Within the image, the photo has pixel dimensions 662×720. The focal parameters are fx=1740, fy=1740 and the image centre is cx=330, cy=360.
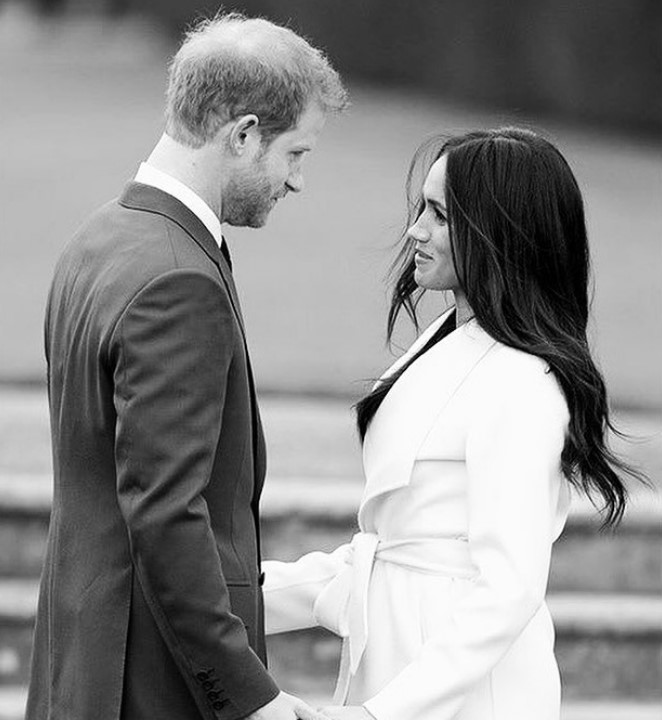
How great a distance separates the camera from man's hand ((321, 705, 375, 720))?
2105mm

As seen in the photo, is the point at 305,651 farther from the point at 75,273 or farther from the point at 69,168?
the point at 69,168

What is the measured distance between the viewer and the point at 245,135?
6.77 ft

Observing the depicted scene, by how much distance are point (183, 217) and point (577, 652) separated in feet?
7.49

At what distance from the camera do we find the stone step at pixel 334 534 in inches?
160

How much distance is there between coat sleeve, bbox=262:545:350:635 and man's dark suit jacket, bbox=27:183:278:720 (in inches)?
9.3

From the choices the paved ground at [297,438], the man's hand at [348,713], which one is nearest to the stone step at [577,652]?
the paved ground at [297,438]

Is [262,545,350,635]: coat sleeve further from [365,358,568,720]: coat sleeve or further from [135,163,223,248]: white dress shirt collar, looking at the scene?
[135,163,223,248]: white dress shirt collar

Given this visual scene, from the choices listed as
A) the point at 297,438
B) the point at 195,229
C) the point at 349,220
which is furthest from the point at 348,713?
the point at 349,220

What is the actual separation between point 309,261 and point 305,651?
3.39 m

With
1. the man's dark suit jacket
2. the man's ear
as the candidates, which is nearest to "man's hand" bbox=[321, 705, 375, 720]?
the man's dark suit jacket

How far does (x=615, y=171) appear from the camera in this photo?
873 cm

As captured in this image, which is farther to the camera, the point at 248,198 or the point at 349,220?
the point at 349,220

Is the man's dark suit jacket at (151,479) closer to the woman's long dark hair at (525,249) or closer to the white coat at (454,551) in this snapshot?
the white coat at (454,551)

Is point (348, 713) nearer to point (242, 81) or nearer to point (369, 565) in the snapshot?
point (369, 565)
